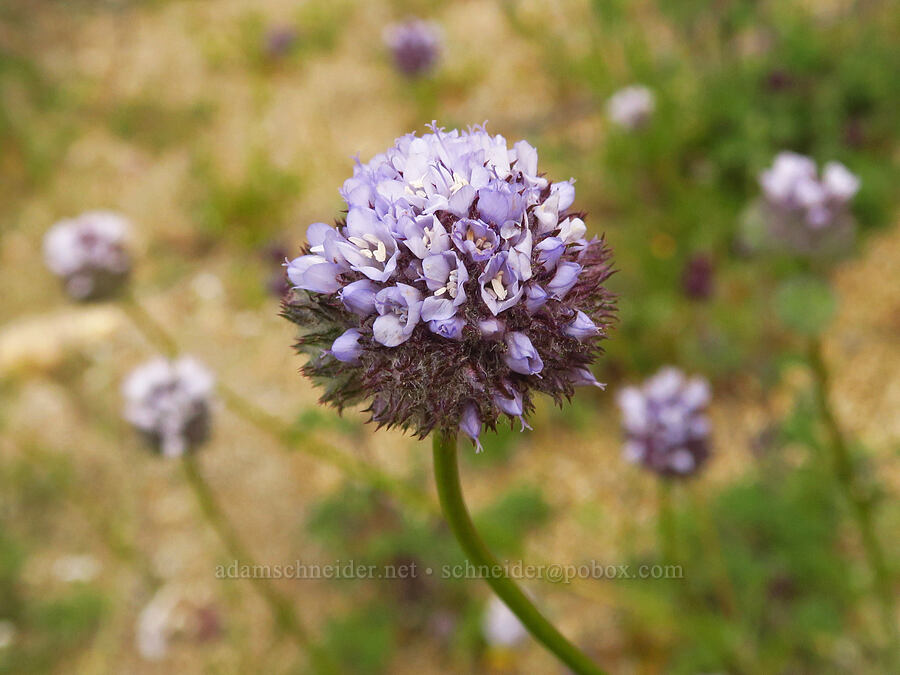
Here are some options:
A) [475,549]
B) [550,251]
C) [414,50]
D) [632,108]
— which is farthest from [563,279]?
[414,50]

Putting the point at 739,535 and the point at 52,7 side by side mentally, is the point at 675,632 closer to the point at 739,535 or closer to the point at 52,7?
the point at 739,535

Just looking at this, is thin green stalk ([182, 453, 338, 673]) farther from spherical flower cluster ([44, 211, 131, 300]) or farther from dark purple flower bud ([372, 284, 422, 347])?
dark purple flower bud ([372, 284, 422, 347])

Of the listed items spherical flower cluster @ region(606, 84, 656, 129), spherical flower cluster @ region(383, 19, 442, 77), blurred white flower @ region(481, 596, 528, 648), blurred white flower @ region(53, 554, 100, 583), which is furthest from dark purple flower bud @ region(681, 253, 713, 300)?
blurred white flower @ region(53, 554, 100, 583)

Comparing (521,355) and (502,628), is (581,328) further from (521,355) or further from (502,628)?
(502,628)

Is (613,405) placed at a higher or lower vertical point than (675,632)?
higher

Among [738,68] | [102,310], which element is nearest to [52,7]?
[102,310]

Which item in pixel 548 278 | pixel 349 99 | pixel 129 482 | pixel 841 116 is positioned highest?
pixel 349 99
